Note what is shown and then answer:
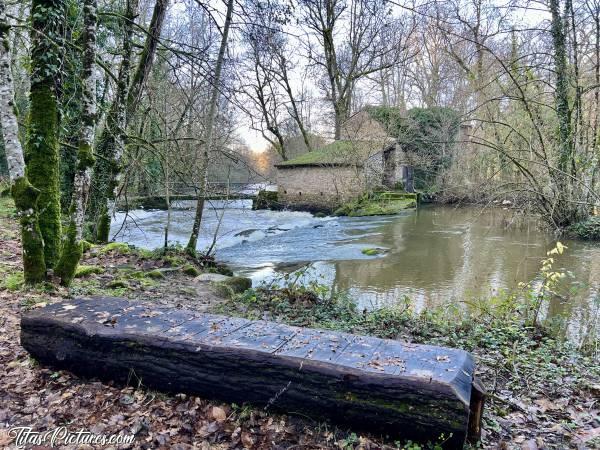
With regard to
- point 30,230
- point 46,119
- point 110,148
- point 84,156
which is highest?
point 110,148

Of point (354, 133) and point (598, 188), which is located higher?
point (354, 133)

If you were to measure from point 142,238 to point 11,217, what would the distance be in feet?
12.4

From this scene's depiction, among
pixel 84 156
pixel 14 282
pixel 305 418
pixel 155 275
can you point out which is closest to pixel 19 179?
pixel 84 156

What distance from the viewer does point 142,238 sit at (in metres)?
14.1

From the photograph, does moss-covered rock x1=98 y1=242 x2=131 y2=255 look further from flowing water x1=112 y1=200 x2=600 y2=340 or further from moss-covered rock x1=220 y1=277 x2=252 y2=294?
moss-covered rock x1=220 y1=277 x2=252 y2=294

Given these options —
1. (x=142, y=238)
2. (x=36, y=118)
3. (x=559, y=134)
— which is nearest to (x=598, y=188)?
(x=559, y=134)

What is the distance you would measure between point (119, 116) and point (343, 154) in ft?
49.0

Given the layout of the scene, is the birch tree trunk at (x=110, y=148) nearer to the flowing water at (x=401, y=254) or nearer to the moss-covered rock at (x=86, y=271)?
the flowing water at (x=401, y=254)

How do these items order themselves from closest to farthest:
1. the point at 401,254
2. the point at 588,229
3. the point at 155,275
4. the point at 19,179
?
1. the point at 19,179
2. the point at 155,275
3. the point at 401,254
4. the point at 588,229

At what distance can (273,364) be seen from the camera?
9.25ft

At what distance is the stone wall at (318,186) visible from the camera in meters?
22.2

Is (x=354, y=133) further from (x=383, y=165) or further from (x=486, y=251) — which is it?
(x=486, y=251)

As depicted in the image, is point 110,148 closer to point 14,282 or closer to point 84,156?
point 84,156

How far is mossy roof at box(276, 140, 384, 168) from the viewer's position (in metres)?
21.1
